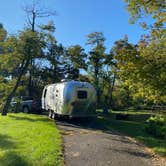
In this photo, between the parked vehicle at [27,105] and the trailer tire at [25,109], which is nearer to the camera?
the parked vehicle at [27,105]

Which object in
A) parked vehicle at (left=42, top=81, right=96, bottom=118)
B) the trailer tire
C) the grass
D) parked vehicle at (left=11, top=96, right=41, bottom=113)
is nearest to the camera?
the grass

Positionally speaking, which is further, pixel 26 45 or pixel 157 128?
pixel 26 45

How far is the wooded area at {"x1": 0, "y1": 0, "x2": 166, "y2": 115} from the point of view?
13062mm

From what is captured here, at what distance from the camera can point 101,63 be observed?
33.1 m

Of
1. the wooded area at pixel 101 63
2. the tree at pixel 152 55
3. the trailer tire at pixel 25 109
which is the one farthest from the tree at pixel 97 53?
the tree at pixel 152 55

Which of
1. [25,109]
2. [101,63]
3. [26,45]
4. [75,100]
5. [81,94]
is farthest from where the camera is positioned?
[101,63]

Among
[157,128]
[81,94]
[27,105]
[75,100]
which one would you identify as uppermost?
→ [81,94]

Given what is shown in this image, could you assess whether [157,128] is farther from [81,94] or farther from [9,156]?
[9,156]

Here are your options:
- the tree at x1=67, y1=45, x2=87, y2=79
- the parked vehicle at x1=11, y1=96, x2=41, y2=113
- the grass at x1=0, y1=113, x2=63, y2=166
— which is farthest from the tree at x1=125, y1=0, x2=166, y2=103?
the tree at x1=67, y1=45, x2=87, y2=79

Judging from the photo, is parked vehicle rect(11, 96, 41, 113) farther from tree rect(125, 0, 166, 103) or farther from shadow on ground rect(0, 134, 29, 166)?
shadow on ground rect(0, 134, 29, 166)

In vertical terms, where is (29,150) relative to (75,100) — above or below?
below

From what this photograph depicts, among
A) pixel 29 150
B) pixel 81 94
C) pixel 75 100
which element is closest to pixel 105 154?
pixel 29 150

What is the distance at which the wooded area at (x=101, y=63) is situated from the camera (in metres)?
13.1

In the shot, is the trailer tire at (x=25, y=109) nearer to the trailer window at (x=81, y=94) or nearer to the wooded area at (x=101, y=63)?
the wooded area at (x=101, y=63)
